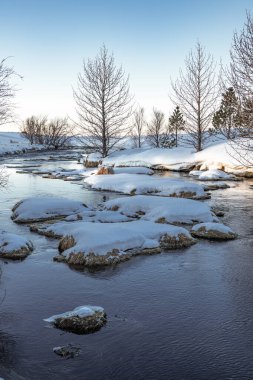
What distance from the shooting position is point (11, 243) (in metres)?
9.59

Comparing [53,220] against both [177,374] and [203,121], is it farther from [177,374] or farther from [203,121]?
[203,121]

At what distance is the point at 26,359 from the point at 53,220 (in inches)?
311

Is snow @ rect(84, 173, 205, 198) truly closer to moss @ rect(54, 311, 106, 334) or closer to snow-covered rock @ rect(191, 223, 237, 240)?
snow-covered rock @ rect(191, 223, 237, 240)

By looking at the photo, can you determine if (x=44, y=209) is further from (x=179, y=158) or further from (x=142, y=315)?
(x=179, y=158)

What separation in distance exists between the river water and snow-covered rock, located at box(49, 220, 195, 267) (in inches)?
12.3

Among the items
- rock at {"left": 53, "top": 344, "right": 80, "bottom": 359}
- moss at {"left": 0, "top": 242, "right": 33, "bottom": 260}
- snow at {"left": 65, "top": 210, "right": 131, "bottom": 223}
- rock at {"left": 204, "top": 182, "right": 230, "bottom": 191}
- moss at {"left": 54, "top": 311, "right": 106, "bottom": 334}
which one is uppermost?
rock at {"left": 204, "top": 182, "right": 230, "bottom": 191}

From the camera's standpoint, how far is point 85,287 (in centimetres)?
739

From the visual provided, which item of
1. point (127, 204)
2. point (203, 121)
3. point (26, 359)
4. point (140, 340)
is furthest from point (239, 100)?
point (203, 121)

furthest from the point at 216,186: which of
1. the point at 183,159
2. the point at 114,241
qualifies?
the point at 114,241

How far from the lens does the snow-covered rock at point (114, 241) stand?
8.74 meters

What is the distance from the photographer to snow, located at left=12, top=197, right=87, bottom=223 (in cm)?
1297

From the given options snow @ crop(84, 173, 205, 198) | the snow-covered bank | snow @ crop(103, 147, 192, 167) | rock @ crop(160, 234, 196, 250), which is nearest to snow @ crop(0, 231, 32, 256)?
rock @ crop(160, 234, 196, 250)

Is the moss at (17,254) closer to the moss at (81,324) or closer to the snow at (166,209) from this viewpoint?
the moss at (81,324)

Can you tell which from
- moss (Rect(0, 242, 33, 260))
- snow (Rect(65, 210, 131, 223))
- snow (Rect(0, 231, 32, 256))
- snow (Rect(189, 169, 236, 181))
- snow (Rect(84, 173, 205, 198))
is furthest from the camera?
snow (Rect(189, 169, 236, 181))
